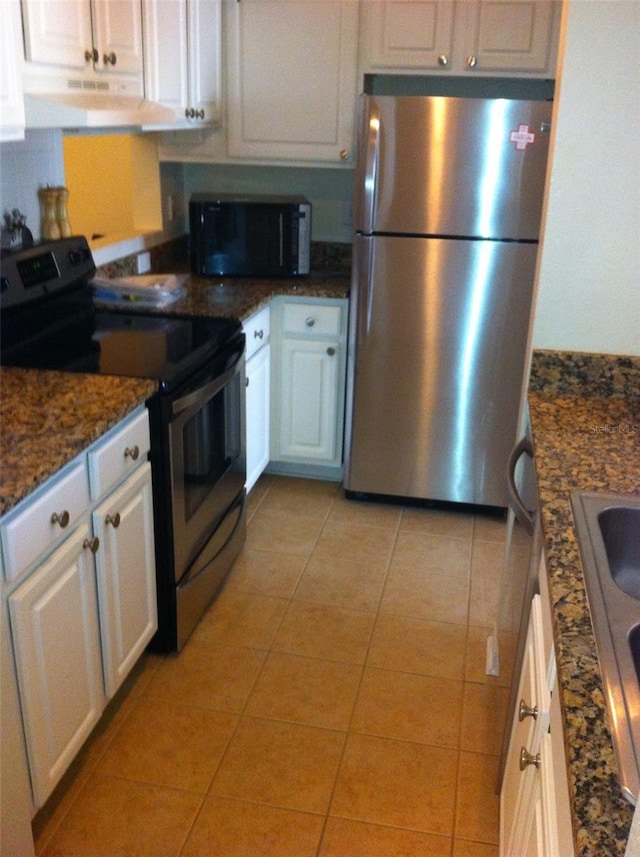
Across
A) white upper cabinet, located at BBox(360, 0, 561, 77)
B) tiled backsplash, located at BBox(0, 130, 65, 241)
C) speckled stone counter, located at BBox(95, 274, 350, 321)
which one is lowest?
speckled stone counter, located at BBox(95, 274, 350, 321)

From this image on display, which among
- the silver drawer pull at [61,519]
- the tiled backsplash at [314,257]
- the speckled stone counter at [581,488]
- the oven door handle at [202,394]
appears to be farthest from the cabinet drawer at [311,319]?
the silver drawer pull at [61,519]

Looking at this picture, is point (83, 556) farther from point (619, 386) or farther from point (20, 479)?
point (619, 386)

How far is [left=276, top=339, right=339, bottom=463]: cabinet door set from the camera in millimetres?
3314

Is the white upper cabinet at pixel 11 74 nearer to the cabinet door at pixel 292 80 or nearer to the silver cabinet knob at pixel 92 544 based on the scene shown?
the silver cabinet knob at pixel 92 544

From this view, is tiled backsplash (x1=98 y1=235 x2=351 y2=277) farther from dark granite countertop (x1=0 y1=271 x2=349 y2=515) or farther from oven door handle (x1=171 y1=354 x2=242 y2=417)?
dark granite countertop (x1=0 y1=271 x2=349 y2=515)

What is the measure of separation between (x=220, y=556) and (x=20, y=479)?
4.14ft

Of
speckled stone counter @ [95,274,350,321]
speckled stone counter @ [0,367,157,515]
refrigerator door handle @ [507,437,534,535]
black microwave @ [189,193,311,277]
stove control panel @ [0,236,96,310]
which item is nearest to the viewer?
speckled stone counter @ [0,367,157,515]

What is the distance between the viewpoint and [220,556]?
2.66 m

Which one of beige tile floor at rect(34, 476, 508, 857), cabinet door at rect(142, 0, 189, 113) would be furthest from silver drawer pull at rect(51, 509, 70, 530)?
cabinet door at rect(142, 0, 189, 113)

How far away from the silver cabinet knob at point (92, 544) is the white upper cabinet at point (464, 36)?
7.21 ft

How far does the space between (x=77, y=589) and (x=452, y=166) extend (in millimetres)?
1999

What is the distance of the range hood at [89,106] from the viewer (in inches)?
76.5

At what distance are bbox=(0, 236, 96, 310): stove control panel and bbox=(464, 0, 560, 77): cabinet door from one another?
1616mm

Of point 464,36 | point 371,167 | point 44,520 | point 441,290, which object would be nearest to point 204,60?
point 371,167
